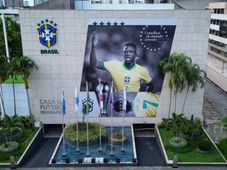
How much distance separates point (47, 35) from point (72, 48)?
286cm

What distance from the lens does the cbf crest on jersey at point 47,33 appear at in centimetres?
2853

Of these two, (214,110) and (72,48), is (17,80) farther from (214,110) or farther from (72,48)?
(214,110)

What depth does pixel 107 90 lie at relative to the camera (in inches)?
1208

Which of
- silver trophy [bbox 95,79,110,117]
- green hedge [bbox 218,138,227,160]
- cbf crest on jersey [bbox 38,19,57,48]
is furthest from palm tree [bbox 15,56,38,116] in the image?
green hedge [bbox 218,138,227,160]

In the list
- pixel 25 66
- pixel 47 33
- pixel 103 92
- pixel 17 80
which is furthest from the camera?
pixel 17 80

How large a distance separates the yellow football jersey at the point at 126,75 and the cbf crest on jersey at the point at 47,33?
6.08 metres

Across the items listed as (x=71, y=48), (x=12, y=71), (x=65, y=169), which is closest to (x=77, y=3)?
(x=71, y=48)

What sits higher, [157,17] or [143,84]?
[157,17]

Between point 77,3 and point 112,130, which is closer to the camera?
point 112,130

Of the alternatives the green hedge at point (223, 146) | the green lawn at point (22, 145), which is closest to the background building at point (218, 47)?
the green hedge at point (223, 146)

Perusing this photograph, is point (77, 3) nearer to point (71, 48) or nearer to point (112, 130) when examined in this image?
point (71, 48)

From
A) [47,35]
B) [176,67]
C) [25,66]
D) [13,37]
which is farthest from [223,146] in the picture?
[13,37]

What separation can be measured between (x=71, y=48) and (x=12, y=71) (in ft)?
21.0

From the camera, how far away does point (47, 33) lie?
28.8 metres
